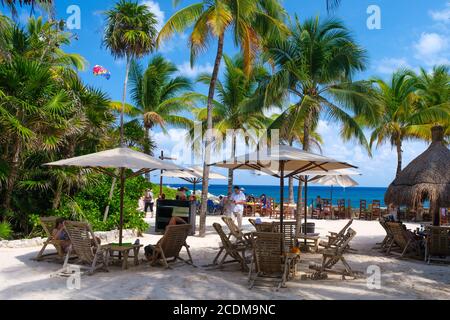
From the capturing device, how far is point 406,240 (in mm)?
10047

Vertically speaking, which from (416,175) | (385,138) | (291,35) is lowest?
(416,175)

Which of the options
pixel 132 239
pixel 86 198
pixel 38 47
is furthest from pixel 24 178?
pixel 38 47

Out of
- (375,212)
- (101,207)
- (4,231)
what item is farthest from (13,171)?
(375,212)

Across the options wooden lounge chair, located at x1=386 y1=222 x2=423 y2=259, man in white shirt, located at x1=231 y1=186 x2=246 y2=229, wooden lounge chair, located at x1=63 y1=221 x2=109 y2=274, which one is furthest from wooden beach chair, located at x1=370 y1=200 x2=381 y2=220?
wooden lounge chair, located at x1=63 y1=221 x2=109 y2=274

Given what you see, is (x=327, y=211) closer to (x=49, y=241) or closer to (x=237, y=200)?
(x=237, y=200)

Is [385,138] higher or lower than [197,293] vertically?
higher

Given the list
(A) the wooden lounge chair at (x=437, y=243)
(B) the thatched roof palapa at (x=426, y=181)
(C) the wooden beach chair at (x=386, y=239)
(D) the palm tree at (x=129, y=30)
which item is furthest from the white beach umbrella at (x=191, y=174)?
(A) the wooden lounge chair at (x=437, y=243)

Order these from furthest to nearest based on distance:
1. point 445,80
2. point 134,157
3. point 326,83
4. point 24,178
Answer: point 445,80, point 326,83, point 24,178, point 134,157

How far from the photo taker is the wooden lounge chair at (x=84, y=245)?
734cm

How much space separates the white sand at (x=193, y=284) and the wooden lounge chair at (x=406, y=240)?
0.99 meters
